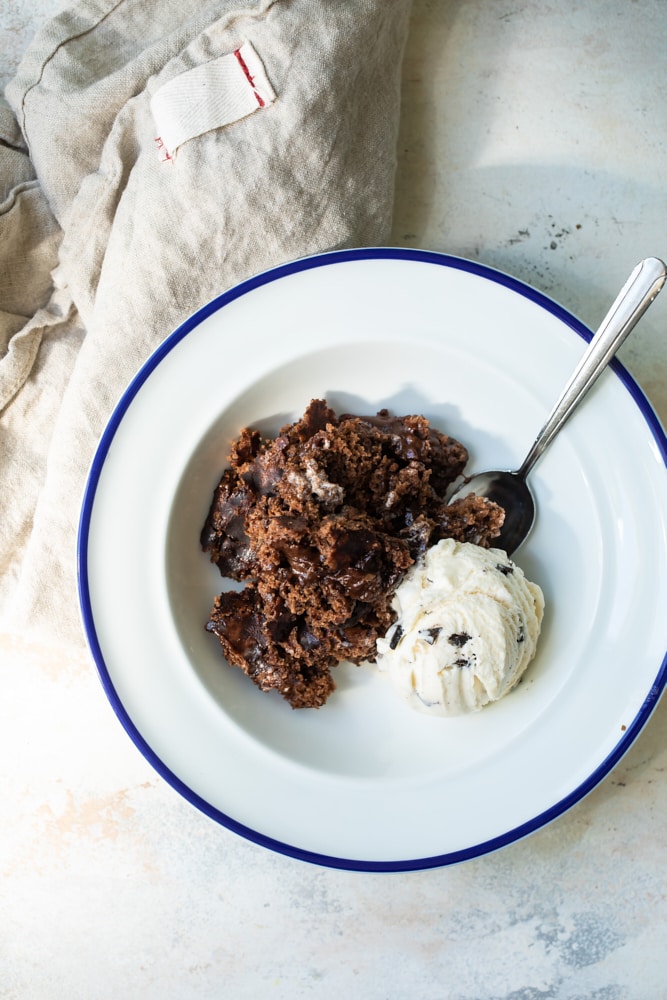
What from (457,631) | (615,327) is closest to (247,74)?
(615,327)

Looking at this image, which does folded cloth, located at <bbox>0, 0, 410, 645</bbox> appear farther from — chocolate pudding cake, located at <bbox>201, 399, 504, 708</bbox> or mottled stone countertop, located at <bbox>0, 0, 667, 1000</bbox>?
chocolate pudding cake, located at <bbox>201, 399, 504, 708</bbox>

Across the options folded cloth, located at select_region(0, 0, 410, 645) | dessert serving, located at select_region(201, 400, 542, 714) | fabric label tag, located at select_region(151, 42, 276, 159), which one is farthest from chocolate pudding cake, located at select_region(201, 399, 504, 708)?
fabric label tag, located at select_region(151, 42, 276, 159)

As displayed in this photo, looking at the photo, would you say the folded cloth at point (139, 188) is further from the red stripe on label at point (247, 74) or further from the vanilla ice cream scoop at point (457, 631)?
the vanilla ice cream scoop at point (457, 631)

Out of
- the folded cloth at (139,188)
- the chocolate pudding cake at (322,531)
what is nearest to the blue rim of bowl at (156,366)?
the folded cloth at (139,188)

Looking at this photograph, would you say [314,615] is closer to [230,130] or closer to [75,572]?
[75,572]

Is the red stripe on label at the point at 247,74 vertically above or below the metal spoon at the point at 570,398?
above

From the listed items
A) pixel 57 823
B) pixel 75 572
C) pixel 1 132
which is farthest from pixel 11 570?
pixel 1 132

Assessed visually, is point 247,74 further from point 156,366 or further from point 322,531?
point 322,531
